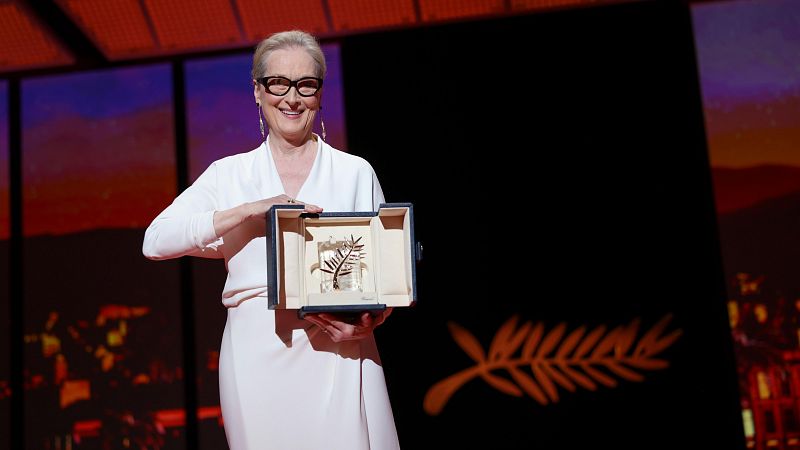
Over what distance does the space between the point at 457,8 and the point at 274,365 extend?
116 inches

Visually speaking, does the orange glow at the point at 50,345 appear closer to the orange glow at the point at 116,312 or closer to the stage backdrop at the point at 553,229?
the orange glow at the point at 116,312

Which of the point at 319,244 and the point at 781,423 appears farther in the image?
the point at 781,423

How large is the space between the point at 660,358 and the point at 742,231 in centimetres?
74

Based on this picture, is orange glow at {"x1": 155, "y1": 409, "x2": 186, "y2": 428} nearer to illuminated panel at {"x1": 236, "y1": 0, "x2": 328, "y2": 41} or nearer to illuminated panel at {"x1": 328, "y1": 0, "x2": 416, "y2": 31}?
illuminated panel at {"x1": 236, "y1": 0, "x2": 328, "y2": 41}

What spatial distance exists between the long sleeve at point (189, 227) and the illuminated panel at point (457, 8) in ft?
8.58

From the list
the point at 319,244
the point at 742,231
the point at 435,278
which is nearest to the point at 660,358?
the point at 742,231

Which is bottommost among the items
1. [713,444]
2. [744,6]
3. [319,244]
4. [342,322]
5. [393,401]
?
[713,444]

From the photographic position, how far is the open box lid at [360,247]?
1.76 meters

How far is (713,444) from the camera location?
4.08m

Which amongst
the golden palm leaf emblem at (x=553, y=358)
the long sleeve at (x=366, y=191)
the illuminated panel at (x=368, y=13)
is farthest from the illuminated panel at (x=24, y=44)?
the long sleeve at (x=366, y=191)

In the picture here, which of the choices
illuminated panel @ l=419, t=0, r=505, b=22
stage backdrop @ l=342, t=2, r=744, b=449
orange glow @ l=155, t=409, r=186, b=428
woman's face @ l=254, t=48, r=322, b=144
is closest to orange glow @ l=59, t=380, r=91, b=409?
orange glow @ l=155, t=409, r=186, b=428

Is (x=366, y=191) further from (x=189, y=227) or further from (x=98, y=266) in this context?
(x=98, y=266)

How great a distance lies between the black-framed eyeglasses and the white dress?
0.69 ft

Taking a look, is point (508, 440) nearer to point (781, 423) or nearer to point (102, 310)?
point (781, 423)
